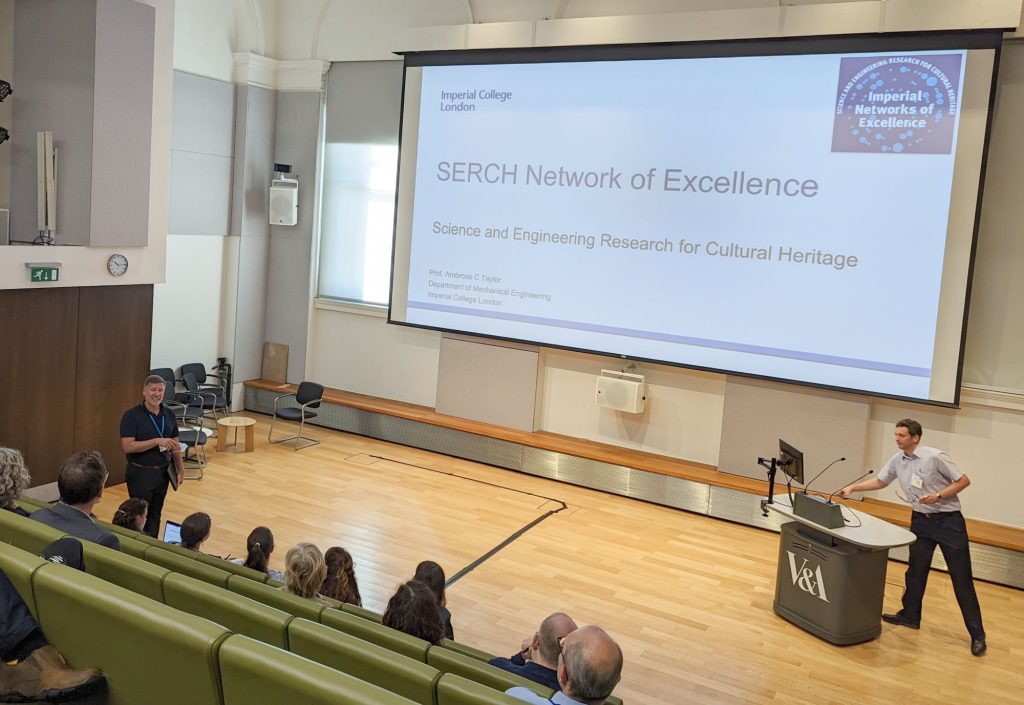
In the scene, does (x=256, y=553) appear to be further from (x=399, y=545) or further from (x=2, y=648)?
(x=399, y=545)

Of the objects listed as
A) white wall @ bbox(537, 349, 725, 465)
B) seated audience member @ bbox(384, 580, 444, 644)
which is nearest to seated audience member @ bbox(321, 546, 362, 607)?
seated audience member @ bbox(384, 580, 444, 644)

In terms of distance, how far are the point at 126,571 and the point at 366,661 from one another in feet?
3.65

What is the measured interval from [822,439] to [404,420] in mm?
4201

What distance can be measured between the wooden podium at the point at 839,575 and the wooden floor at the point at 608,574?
0.11m

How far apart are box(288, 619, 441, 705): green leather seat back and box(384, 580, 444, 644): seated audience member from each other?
17.4 inches

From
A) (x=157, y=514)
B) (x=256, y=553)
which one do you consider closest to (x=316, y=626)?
(x=256, y=553)

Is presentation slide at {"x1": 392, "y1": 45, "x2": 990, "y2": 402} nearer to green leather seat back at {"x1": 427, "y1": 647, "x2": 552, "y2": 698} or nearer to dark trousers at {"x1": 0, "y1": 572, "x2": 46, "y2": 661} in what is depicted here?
green leather seat back at {"x1": 427, "y1": 647, "x2": 552, "y2": 698}

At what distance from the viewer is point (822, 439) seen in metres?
7.48

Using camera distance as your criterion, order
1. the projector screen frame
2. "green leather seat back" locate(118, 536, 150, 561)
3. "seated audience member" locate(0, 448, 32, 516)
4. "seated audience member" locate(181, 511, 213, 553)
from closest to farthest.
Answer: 1. "seated audience member" locate(0, 448, 32, 516)
2. "green leather seat back" locate(118, 536, 150, 561)
3. "seated audience member" locate(181, 511, 213, 553)
4. the projector screen frame

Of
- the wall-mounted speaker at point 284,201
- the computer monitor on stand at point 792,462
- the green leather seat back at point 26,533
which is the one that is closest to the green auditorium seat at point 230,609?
the green leather seat back at point 26,533

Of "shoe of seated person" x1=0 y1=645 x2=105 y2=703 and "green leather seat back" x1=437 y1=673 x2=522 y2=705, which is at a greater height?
"green leather seat back" x1=437 y1=673 x2=522 y2=705

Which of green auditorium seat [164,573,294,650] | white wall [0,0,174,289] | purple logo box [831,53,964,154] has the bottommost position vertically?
green auditorium seat [164,573,294,650]

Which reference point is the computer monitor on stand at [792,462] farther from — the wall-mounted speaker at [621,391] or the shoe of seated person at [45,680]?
the shoe of seated person at [45,680]

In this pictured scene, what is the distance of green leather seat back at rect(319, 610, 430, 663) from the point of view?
3.12 metres
